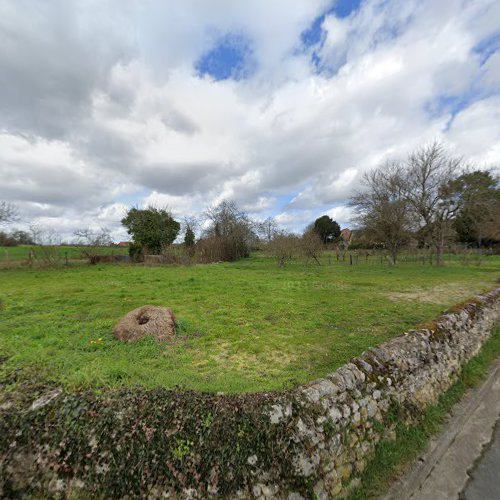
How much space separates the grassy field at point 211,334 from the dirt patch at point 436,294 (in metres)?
0.04

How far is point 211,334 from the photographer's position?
4988 millimetres

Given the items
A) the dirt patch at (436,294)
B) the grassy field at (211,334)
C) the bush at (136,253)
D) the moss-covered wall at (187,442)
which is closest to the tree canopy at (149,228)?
the bush at (136,253)

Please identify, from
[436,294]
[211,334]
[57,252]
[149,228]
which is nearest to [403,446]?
[211,334]

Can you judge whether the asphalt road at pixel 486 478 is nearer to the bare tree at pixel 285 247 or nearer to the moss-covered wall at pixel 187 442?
the moss-covered wall at pixel 187 442

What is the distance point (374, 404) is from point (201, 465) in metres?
1.95

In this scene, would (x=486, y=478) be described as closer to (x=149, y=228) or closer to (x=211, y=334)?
(x=211, y=334)

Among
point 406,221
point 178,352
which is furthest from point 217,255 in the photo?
point 178,352

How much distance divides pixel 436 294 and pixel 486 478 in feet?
26.4

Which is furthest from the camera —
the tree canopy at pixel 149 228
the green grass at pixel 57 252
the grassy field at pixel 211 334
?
the tree canopy at pixel 149 228

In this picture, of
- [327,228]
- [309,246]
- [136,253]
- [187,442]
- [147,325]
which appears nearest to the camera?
[187,442]

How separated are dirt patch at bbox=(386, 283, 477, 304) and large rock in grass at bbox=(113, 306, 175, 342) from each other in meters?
7.18

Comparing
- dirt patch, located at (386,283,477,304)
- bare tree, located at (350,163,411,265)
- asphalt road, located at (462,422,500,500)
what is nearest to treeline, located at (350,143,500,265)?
bare tree, located at (350,163,411,265)

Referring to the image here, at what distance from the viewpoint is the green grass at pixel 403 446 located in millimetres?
2430

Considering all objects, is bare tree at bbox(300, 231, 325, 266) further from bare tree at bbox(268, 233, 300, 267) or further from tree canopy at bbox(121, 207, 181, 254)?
tree canopy at bbox(121, 207, 181, 254)
